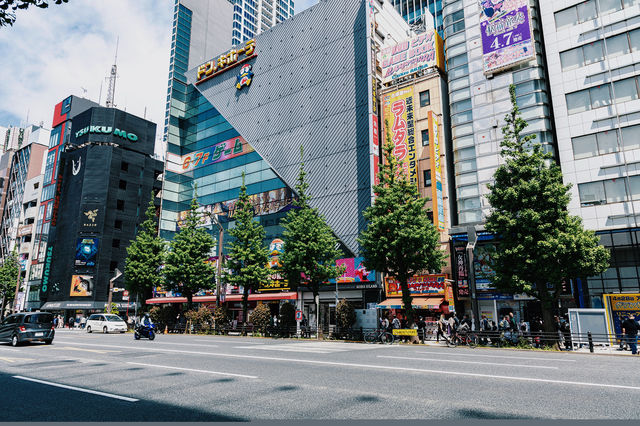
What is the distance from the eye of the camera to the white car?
34.3 meters

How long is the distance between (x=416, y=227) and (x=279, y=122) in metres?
25.0

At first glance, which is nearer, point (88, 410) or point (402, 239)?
point (88, 410)

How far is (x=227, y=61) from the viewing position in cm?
5131

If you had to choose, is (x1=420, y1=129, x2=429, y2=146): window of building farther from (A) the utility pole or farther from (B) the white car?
(B) the white car

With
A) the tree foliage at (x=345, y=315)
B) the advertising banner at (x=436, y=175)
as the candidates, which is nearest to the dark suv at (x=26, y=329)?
the tree foliage at (x=345, y=315)

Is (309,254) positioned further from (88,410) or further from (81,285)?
(81,285)

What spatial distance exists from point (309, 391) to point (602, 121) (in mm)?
29937

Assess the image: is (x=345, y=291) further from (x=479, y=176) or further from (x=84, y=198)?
(x=84, y=198)

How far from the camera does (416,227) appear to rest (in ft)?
78.5

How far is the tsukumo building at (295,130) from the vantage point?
35844 mm

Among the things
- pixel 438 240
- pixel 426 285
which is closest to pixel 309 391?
pixel 438 240

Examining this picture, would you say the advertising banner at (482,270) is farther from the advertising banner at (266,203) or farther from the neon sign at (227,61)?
the neon sign at (227,61)

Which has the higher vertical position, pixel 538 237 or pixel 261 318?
pixel 538 237

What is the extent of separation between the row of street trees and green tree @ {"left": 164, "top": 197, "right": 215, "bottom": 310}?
104 mm
